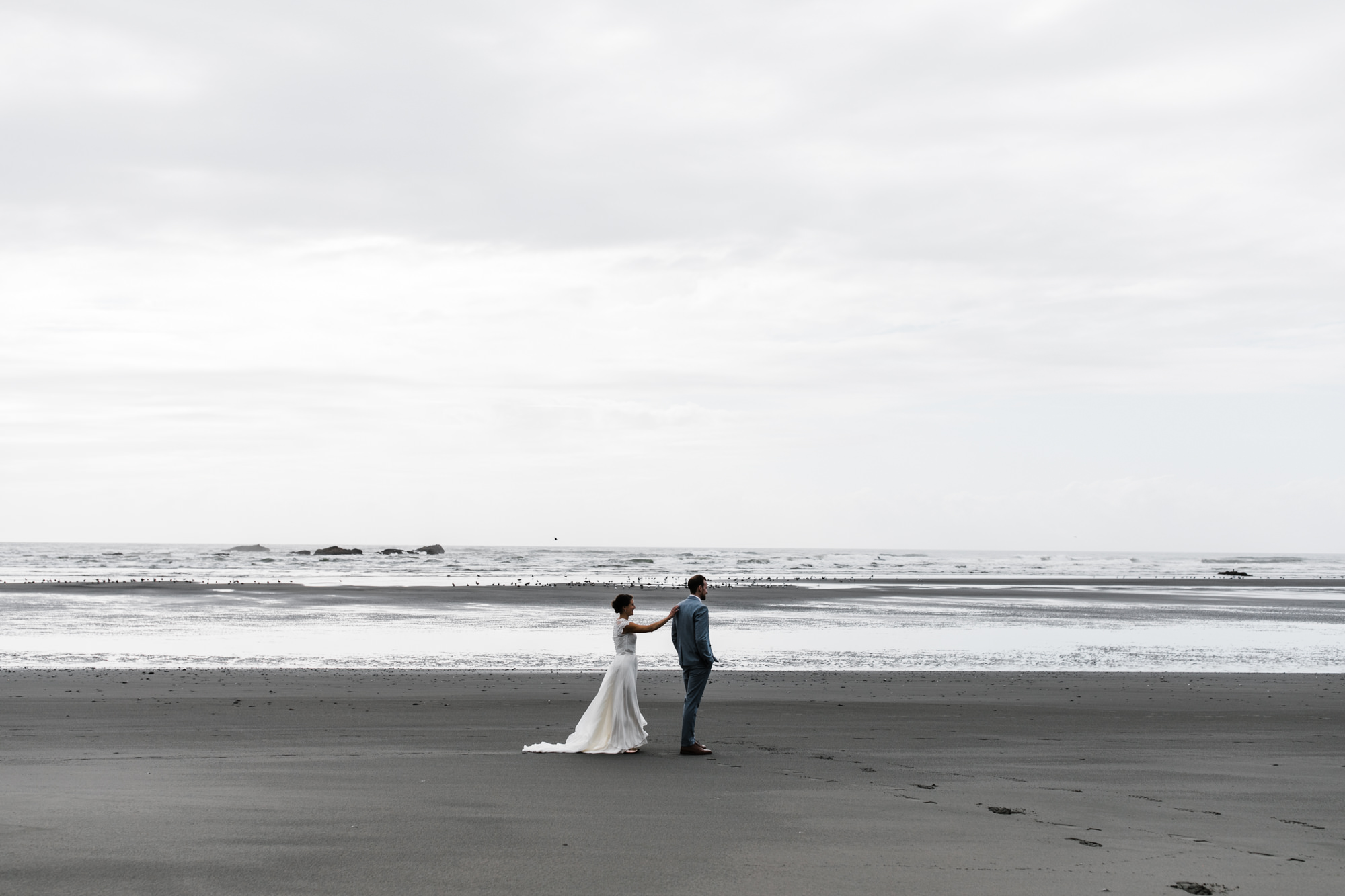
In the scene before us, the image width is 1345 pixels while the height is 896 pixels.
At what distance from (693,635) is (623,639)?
846mm

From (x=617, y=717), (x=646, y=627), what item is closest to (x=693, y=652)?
(x=646, y=627)

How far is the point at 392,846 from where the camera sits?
801 cm

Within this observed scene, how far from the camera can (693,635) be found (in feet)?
42.4

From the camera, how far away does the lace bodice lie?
1281 centimetres

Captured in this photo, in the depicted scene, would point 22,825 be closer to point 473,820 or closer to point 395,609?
point 473,820

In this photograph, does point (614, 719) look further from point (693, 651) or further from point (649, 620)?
point (649, 620)

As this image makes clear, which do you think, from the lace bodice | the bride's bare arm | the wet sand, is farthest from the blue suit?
the wet sand

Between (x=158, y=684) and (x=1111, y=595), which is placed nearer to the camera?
(x=158, y=684)

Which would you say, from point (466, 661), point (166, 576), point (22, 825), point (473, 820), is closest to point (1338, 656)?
point (466, 661)

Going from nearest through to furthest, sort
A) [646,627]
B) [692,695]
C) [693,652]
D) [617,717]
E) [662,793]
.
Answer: [662,793]
[617,717]
[692,695]
[693,652]
[646,627]

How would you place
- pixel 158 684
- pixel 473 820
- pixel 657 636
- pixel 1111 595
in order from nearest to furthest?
pixel 473 820 < pixel 158 684 < pixel 657 636 < pixel 1111 595

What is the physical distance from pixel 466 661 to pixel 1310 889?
18513 millimetres

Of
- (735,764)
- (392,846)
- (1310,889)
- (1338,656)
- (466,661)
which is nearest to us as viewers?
(1310,889)

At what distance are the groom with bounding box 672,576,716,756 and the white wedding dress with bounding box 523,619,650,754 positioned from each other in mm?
580
